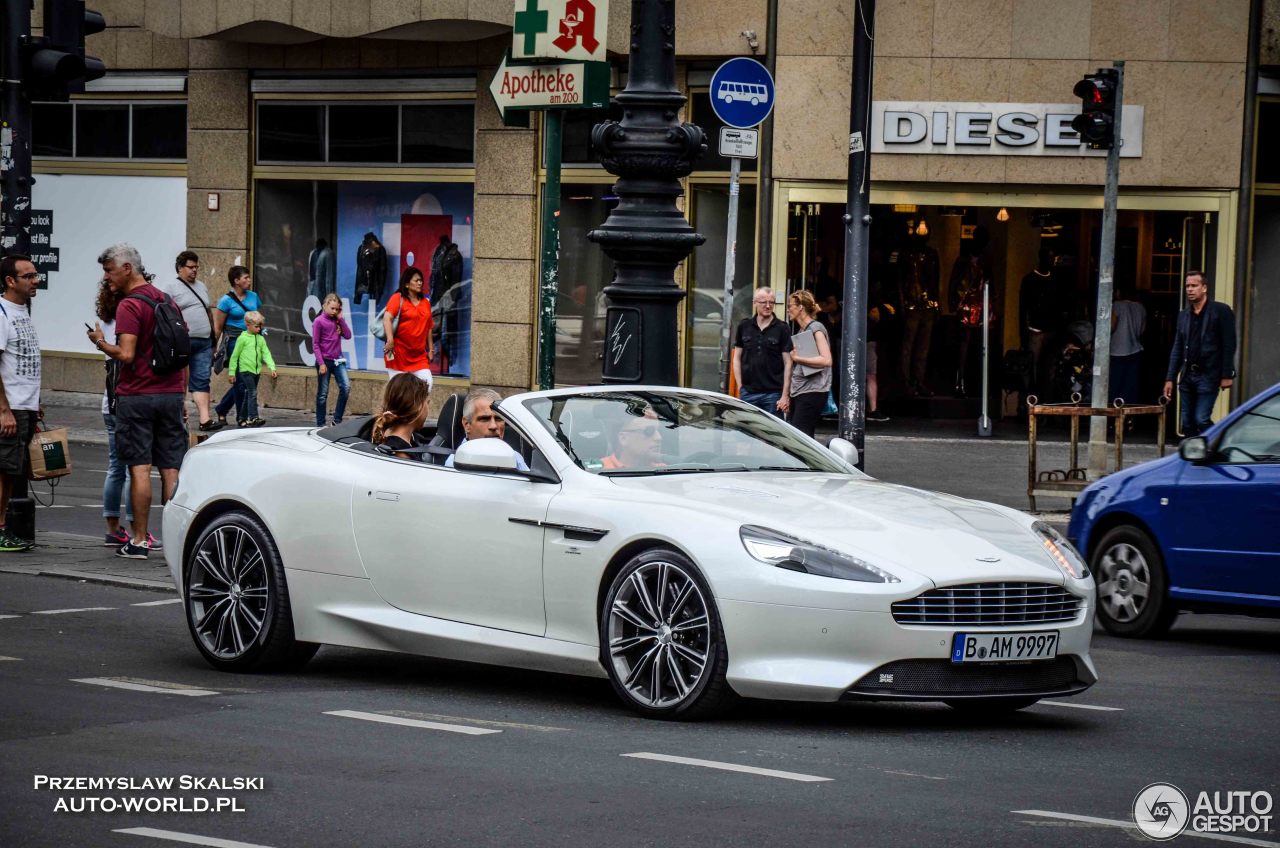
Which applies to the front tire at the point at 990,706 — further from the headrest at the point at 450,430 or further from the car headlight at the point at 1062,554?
the headrest at the point at 450,430

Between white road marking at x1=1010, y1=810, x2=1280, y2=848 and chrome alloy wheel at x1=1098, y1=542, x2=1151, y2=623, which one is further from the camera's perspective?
chrome alloy wheel at x1=1098, y1=542, x2=1151, y2=623

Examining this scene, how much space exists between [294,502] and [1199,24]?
49.7 feet

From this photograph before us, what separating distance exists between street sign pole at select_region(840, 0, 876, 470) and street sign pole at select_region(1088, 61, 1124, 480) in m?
2.09

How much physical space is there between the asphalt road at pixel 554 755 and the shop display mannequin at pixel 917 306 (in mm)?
13705

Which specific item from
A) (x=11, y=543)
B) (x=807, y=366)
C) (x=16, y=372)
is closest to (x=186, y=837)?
(x=16, y=372)

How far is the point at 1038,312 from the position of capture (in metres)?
22.9

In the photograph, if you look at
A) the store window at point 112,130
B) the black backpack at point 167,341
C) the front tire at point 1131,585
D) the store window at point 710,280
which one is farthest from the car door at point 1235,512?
the store window at point 112,130

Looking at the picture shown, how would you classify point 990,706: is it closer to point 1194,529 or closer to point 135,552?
point 1194,529

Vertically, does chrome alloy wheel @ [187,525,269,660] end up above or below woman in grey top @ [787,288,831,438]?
below

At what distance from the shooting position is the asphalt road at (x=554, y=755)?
220 inches

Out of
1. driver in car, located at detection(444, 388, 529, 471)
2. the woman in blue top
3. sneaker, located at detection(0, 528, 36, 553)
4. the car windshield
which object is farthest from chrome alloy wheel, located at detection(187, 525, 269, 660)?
the woman in blue top

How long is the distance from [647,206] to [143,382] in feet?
12.1

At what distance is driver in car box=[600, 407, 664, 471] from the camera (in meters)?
7.99

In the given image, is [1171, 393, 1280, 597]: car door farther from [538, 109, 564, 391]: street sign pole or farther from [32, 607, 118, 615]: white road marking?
[32, 607, 118, 615]: white road marking
